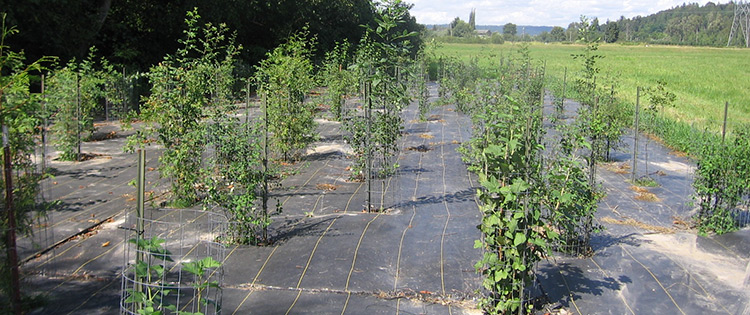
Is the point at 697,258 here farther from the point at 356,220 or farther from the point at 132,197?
the point at 132,197

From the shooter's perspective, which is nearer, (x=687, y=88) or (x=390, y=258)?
(x=390, y=258)

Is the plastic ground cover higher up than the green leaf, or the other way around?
the green leaf

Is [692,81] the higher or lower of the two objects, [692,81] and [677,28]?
the lower

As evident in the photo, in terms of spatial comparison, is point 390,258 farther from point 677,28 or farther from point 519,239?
point 677,28

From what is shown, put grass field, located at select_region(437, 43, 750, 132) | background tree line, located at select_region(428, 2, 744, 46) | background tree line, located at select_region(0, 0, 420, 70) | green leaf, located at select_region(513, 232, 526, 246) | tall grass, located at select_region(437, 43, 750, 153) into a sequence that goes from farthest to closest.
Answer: background tree line, located at select_region(428, 2, 744, 46) → grass field, located at select_region(437, 43, 750, 132) → background tree line, located at select_region(0, 0, 420, 70) → tall grass, located at select_region(437, 43, 750, 153) → green leaf, located at select_region(513, 232, 526, 246)

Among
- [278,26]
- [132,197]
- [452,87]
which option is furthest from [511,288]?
[278,26]

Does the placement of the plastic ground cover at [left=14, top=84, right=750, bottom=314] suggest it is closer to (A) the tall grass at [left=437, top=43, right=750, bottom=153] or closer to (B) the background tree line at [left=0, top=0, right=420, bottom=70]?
Answer: (A) the tall grass at [left=437, top=43, right=750, bottom=153]

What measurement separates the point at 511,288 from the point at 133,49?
17919 mm

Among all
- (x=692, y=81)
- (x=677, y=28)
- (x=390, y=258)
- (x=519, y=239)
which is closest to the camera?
(x=519, y=239)

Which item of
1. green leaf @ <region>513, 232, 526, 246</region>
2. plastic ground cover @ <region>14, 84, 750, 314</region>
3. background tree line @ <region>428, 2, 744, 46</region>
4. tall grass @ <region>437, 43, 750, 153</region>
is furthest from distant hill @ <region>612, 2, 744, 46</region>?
green leaf @ <region>513, 232, 526, 246</region>

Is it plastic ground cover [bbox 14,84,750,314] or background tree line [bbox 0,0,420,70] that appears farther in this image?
background tree line [bbox 0,0,420,70]

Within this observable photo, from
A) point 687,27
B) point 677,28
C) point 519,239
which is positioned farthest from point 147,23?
point 677,28

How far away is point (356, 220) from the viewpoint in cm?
690

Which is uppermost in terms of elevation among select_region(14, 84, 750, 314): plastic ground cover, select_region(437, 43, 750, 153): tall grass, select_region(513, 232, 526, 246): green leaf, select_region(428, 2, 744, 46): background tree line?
select_region(428, 2, 744, 46): background tree line
